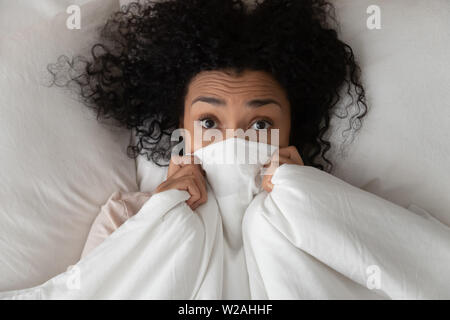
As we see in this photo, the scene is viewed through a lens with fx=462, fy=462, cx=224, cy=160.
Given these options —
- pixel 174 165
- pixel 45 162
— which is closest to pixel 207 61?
pixel 174 165

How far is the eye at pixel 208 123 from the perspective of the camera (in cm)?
107

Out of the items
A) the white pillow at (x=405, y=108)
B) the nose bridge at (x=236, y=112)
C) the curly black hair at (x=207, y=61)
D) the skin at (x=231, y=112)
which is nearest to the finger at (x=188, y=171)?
the skin at (x=231, y=112)

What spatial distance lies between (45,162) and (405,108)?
87 centimetres

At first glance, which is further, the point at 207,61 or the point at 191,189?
the point at 207,61

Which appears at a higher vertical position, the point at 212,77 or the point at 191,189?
the point at 212,77

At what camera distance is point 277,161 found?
104cm

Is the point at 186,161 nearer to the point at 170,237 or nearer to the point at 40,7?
the point at 170,237

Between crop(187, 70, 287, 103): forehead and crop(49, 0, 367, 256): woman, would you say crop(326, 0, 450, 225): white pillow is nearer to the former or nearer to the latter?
crop(49, 0, 367, 256): woman

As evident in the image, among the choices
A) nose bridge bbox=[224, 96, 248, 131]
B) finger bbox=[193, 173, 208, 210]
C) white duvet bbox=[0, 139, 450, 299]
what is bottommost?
white duvet bbox=[0, 139, 450, 299]

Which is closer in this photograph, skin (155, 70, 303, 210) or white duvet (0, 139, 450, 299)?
white duvet (0, 139, 450, 299)

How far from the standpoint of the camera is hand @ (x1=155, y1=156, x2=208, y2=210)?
99cm

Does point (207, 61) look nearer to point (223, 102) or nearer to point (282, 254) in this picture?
point (223, 102)

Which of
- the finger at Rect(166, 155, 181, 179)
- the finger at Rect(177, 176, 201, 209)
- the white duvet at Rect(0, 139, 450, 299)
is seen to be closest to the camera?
the white duvet at Rect(0, 139, 450, 299)

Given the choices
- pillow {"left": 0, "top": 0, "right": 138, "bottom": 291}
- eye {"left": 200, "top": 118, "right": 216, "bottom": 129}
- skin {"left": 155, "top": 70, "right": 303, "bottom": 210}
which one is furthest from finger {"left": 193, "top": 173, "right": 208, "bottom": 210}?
pillow {"left": 0, "top": 0, "right": 138, "bottom": 291}
